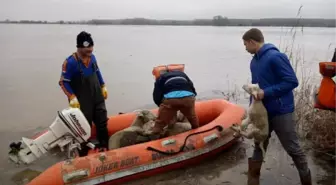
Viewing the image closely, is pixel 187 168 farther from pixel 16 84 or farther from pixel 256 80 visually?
pixel 16 84

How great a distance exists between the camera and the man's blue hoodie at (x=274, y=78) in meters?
2.86

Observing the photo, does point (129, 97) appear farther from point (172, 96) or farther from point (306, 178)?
Answer: point (306, 178)

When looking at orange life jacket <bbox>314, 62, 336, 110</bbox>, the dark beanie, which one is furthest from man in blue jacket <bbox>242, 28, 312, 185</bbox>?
the dark beanie

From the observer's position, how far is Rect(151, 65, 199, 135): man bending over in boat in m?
3.91

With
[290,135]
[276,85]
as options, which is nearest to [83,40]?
[276,85]

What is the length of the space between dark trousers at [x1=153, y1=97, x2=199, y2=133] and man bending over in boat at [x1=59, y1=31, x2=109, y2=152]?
29.0 inches

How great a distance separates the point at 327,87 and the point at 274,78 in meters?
0.67

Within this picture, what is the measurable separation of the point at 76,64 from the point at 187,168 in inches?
68.9

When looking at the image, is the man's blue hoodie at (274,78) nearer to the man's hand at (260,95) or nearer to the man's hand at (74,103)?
the man's hand at (260,95)

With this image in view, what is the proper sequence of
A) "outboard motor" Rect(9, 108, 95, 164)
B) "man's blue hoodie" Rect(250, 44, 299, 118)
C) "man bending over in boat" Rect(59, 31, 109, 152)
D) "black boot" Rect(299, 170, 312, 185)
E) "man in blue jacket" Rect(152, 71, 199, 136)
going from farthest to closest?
"man bending over in boat" Rect(59, 31, 109, 152) → "man in blue jacket" Rect(152, 71, 199, 136) → "outboard motor" Rect(9, 108, 95, 164) → "black boot" Rect(299, 170, 312, 185) → "man's blue hoodie" Rect(250, 44, 299, 118)

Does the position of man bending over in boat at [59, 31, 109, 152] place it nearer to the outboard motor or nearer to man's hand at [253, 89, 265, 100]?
the outboard motor

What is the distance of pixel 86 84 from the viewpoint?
417 cm

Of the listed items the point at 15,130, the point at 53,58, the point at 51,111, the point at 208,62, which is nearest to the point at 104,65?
the point at 53,58

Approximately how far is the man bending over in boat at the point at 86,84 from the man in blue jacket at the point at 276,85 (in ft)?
6.26
